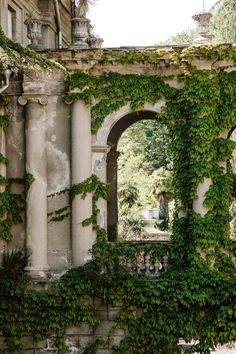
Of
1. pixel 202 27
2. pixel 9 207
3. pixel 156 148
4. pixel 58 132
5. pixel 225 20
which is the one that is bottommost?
pixel 9 207

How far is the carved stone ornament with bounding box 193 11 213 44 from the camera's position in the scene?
18.7 m

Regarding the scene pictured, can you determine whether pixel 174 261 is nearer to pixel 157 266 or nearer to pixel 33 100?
pixel 157 266

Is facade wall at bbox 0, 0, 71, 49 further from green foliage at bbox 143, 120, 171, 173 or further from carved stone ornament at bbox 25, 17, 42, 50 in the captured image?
green foliage at bbox 143, 120, 171, 173

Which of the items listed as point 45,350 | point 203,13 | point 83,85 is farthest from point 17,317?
point 203,13

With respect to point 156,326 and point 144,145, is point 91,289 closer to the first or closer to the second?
point 156,326

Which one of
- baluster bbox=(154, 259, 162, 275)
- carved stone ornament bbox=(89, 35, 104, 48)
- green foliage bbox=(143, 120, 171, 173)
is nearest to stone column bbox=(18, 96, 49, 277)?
carved stone ornament bbox=(89, 35, 104, 48)

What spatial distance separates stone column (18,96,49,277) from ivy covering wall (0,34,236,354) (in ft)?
1.61

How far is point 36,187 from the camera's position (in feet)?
60.2

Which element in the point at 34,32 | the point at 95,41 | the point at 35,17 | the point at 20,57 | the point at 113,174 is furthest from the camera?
the point at 35,17

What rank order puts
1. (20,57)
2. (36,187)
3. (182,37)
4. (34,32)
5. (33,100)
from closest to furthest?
(20,57) → (36,187) → (33,100) → (34,32) → (182,37)

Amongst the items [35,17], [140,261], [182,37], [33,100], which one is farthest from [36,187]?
[182,37]

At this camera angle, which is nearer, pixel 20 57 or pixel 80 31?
pixel 20 57

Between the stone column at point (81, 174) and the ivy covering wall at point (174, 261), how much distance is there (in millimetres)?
187

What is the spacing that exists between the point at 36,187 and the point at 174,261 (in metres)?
3.86
